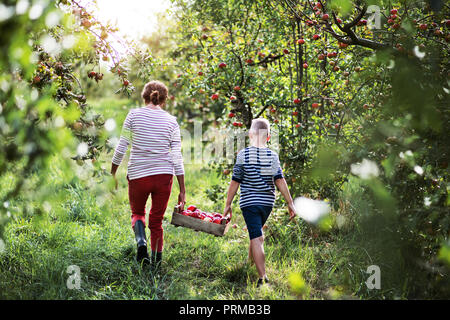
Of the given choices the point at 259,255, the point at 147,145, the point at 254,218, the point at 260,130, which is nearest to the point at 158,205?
the point at 147,145

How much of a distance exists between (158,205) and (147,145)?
0.54 metres

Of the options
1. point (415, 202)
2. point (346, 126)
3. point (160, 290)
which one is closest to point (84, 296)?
point (160, 290)

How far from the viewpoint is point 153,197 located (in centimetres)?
359

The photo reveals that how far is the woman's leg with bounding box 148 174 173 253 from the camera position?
3549 mm

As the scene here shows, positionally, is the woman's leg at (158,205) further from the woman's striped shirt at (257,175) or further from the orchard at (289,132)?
the woman's striped shirt at (257,175)

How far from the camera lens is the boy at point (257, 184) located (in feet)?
10.9

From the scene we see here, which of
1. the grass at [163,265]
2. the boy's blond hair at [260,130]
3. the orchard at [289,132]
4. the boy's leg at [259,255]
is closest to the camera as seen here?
the orchard at [289,132]

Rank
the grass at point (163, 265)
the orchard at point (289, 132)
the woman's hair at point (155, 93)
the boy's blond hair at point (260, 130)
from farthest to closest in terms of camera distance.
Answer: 1. the woman's hair at point (155, 93)
2. the boy's blond hair at point (260, 130)
3. the grass at point (163, 265)
4. the orchard at point (289, 132)

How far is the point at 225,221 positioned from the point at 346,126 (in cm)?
151

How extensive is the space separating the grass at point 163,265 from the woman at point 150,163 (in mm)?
239

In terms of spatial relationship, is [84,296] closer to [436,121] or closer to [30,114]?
[30,114]

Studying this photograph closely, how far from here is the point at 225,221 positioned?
11.4 ft

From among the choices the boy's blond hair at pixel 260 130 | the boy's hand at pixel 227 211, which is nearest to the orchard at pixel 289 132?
the boy's hand at pixel 227 211

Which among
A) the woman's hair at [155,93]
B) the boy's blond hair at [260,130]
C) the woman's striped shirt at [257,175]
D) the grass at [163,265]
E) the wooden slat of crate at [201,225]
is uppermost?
the woman's hair at [155,93]
